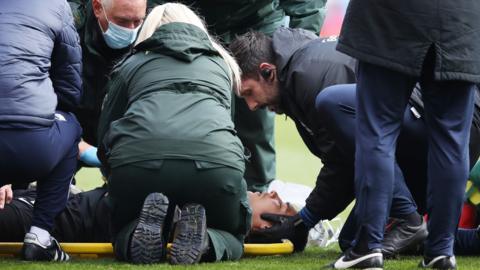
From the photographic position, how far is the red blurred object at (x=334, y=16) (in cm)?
1633

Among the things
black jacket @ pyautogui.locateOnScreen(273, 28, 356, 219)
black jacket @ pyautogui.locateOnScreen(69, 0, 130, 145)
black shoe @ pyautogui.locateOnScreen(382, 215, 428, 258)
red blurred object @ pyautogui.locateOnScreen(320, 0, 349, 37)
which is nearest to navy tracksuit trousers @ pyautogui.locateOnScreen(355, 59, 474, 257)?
black shoe @ pyautogui.locateOnScreen(382, 215, 428, 258)

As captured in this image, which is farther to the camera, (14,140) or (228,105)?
(228,105)

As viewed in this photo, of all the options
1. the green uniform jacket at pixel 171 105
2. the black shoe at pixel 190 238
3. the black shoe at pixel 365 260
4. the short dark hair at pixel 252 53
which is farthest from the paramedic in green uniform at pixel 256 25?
the black shoe at pixel 365 260

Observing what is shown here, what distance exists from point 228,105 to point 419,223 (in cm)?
98

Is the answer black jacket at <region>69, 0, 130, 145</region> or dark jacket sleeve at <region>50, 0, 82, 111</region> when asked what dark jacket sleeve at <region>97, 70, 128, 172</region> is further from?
black jacket at <region>69, 0, 130, 145</region>

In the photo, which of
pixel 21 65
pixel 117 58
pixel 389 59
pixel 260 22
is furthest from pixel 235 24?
pixel 389 59

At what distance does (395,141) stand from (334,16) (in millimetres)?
12425

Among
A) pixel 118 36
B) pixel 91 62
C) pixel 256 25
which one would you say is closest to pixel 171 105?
pixel 118 36

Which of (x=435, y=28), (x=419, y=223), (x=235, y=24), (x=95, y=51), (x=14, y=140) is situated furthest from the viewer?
(x=235, y=24)

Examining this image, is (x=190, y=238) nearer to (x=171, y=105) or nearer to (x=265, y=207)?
(x=171, y=105)

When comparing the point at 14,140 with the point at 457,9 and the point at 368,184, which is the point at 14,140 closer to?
the point at 368,184

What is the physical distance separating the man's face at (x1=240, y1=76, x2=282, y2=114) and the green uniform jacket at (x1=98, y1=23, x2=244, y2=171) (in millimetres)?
349

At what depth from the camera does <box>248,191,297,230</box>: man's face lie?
5.55 meters

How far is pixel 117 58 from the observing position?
6.53m
